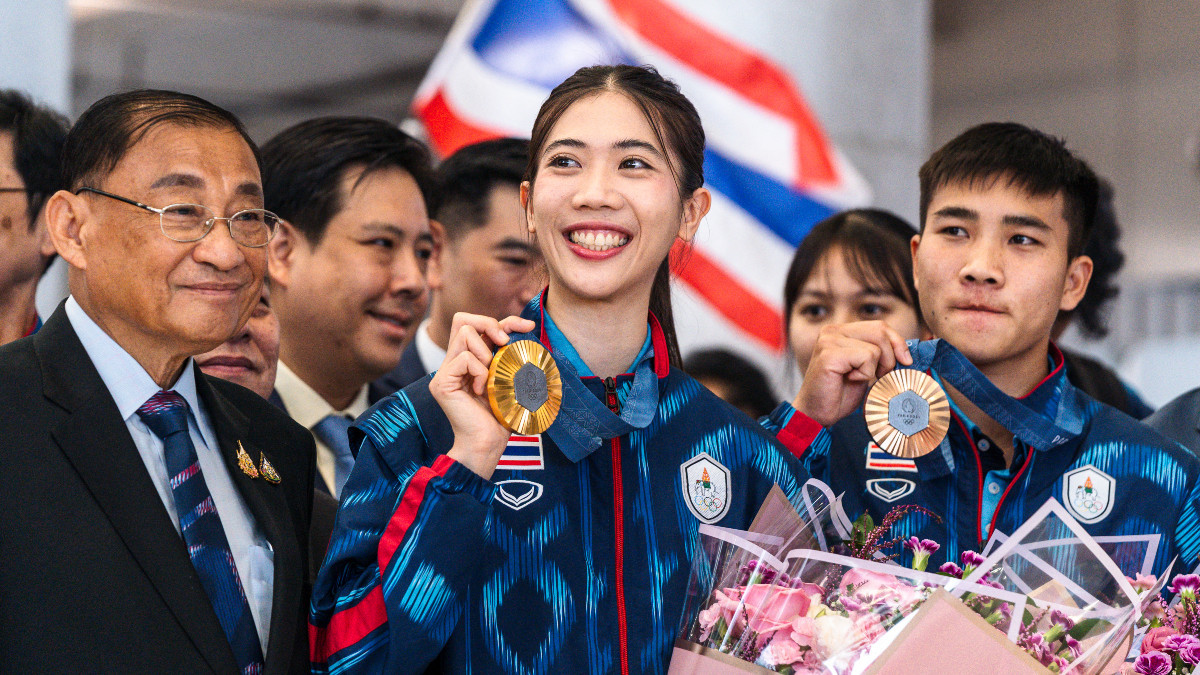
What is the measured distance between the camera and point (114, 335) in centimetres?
196

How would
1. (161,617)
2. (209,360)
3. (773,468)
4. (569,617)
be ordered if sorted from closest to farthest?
1. (161,617)
2. (569,617)
3. (773,468)
4. (209,360)

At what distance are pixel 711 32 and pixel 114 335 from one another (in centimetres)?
403

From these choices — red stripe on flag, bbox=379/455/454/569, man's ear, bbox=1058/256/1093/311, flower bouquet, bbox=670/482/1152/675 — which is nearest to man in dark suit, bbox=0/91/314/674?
red stripe on flag, bbox=379/455/454/569

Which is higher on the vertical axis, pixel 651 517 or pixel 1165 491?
pixel 1165 491

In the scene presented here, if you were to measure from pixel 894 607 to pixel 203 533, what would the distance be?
99 centimetres

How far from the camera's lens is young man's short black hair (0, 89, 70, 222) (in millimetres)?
2781

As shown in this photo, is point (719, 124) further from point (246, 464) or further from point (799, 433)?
point (246, 464)

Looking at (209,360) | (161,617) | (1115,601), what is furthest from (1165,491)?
(209,360)

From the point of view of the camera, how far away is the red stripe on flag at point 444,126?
563 centimetres

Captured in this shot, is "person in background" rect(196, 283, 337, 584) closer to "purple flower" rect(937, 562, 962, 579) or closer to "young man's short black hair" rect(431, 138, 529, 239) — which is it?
"young man's short black hair" rect(431, 138, 529, 239)

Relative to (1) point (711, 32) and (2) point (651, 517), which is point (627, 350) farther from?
(1) point (711, 32)

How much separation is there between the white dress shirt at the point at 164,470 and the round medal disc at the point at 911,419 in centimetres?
104

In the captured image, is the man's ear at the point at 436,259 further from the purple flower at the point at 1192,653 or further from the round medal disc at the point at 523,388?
the purple flower at the point at 1192,653

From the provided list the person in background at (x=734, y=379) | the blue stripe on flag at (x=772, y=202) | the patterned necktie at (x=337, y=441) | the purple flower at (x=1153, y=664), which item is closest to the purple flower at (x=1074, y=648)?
the purple flower at (x=1153, y=664)
